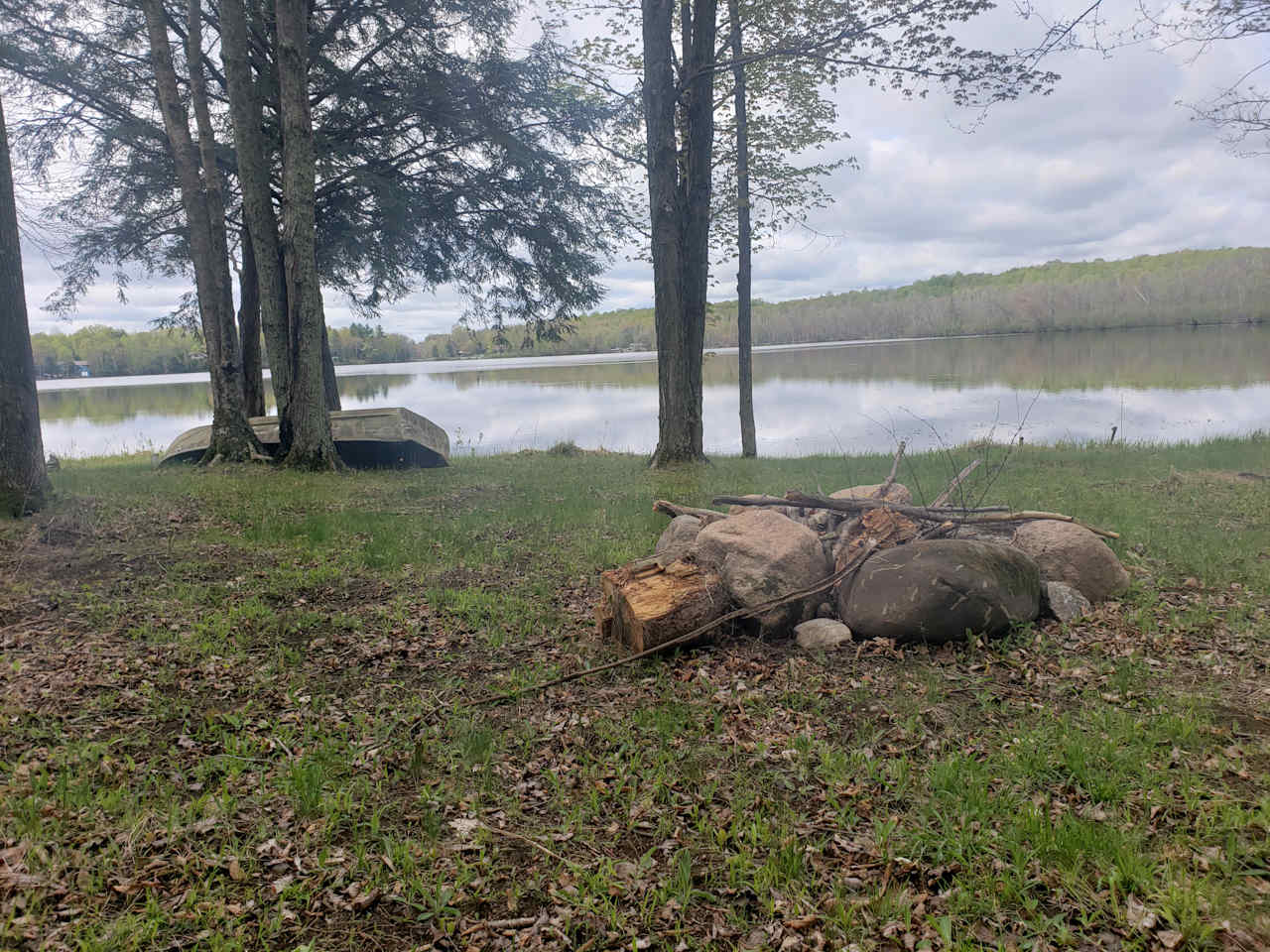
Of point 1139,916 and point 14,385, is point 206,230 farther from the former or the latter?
point 1139,916

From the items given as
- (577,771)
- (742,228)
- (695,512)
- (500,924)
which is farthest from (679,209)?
(500,924)

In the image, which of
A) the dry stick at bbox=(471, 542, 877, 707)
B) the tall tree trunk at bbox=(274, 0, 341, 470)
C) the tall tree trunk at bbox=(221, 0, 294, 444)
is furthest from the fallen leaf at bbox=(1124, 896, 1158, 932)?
the tall tree trunk at bbox=(221, 0, 294, 444)

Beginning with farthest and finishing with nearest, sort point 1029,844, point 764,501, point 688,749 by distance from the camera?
point 764,501
point 688,749
point 1029,844

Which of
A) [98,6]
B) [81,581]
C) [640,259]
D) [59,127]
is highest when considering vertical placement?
A: [98,6]

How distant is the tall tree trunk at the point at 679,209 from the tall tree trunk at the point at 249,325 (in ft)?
30.3

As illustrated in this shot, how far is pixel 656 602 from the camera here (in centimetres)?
535

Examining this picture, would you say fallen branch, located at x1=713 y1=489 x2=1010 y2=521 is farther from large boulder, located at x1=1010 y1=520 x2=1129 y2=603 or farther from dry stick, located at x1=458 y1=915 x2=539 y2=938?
dry stick, located at x1=458 y1=915 x2=539 y2=938

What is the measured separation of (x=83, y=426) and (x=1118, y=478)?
32698 millimetres

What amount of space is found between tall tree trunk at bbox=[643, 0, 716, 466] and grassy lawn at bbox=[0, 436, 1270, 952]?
21.9 ft

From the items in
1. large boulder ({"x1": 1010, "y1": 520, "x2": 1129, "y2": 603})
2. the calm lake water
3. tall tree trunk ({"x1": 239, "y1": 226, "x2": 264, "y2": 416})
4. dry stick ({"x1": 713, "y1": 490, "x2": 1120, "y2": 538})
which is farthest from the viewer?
the calm lake water

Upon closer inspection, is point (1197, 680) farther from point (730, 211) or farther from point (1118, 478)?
point (730, 211)

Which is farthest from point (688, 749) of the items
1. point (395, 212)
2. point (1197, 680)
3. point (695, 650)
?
point (395, 212)

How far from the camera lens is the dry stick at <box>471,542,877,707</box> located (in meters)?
4.78

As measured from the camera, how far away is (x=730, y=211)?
16.7 m
